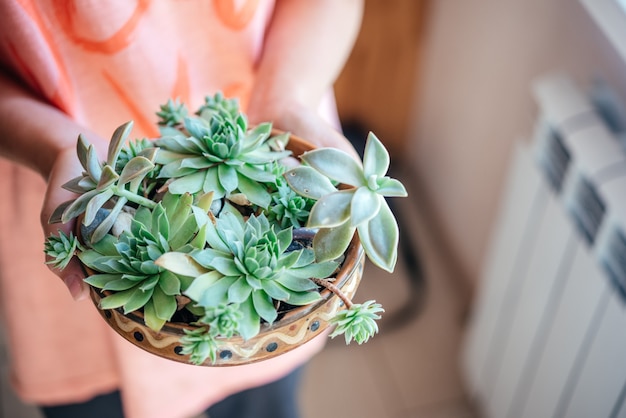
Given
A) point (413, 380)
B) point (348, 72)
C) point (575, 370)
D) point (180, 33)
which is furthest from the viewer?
point (348, 72)

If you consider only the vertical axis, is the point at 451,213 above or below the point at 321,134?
below

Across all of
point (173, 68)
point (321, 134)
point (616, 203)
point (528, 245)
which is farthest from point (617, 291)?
point (173, 68)

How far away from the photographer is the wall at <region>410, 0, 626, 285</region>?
1.14 metres

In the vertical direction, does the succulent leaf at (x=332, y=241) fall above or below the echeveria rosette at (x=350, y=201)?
below

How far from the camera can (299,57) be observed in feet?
2.54

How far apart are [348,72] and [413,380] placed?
0.73 m

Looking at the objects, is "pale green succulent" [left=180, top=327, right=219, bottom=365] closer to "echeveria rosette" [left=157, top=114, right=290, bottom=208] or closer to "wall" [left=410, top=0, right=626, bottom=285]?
"echeveria rosette" [left=157, top=114, right=290, bottom=208]

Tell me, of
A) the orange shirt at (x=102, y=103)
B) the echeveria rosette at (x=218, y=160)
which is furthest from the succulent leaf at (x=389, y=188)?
the orange shirt at (x=102, y=103)

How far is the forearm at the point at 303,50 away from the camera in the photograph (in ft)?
2.43

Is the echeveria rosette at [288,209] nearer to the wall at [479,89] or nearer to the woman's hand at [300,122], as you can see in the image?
the woman's hand at [300,122]

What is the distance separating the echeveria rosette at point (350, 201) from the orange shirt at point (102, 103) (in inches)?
11.6

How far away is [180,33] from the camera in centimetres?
72

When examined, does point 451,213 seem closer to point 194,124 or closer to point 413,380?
point 413,380

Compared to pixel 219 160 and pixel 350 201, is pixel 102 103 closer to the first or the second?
pixel 219 160
